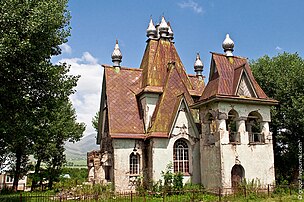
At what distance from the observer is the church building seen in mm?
20047

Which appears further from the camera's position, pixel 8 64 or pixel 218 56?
pixel 218 56

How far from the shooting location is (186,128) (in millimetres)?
22406

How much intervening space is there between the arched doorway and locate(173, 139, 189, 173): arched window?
11.2 ft

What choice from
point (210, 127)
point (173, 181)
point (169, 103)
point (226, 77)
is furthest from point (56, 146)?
point (226, 77)

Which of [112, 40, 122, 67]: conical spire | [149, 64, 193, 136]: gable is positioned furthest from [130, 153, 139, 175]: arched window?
[112, 40, 122, 67]: conical spire

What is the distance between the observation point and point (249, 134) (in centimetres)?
2141

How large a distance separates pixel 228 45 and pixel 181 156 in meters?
8.39

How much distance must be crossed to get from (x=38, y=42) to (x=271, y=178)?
1579 cm

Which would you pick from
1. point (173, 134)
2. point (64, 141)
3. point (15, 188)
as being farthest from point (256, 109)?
point (15, 188)

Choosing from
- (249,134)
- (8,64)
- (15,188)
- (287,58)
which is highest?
(287,58)

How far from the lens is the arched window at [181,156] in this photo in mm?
22062

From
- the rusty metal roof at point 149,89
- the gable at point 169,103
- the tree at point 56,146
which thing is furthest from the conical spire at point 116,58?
the tree at point 56,146

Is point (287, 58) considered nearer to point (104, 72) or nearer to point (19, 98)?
point (104, 72)

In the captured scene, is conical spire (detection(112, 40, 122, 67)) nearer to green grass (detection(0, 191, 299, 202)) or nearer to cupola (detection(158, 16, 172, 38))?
cupola (detection(158, 16, 172, 38))
